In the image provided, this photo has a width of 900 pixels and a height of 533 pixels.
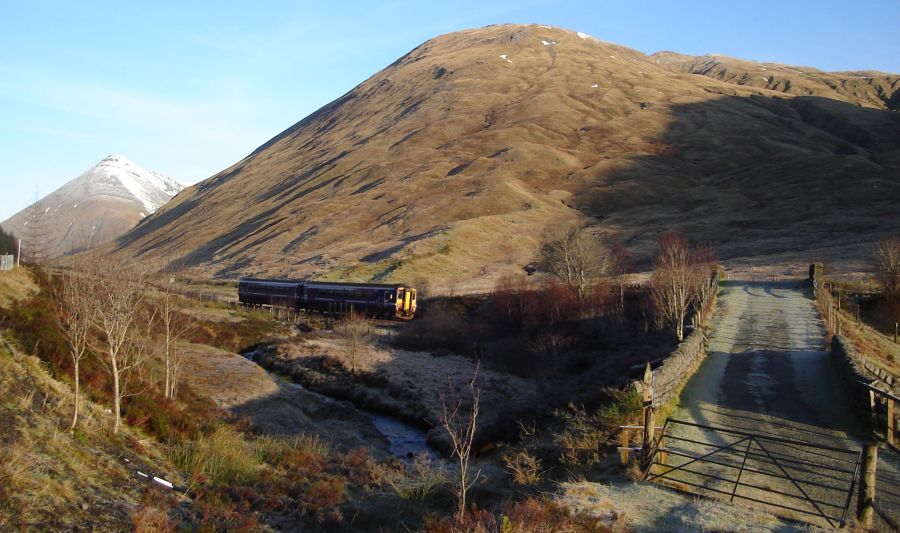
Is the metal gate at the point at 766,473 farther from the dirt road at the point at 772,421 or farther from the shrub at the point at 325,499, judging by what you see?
the shrub at the point at 325,499

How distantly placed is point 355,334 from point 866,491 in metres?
29.1

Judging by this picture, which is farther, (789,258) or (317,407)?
(789,258)

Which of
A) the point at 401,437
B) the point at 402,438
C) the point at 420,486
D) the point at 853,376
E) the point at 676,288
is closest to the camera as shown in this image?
the point at 420,486

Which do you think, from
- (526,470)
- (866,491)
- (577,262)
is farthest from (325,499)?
(577,262)

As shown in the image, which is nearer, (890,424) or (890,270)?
(890,424)

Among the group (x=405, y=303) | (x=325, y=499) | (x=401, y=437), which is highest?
(x=405, y=303)

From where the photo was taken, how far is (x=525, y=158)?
120 meters

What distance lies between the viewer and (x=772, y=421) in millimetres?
14984

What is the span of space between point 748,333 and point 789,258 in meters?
39.8

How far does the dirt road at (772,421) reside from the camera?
35.8ft

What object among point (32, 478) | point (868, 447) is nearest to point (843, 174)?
point (868, 447)

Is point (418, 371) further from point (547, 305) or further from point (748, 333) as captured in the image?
point (748, 333)

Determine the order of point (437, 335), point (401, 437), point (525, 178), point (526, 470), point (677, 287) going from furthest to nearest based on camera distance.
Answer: point (525, 178) → point (437, 335) → point (677, 287) → point (401, 437) → point (526, 470)

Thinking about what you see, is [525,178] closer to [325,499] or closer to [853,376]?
[853,376]
